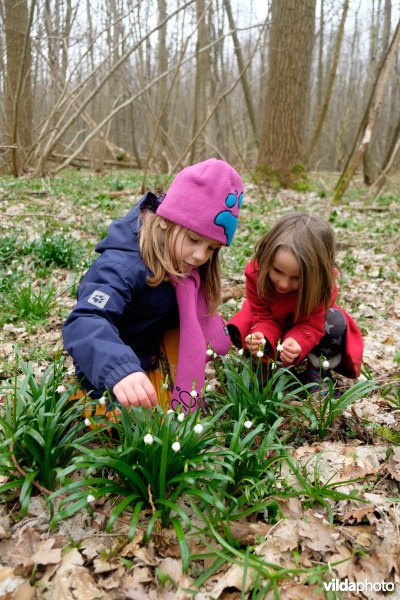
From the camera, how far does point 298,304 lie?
2.82 metres

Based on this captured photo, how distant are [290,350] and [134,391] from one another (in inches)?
46.6

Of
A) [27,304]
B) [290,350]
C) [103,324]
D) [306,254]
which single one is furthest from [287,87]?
[103,324]

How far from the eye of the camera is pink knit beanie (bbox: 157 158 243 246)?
2.48 metres

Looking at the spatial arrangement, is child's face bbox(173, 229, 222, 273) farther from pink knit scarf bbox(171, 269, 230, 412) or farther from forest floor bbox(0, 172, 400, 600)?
forest floor bbox(0, 172, 400, 600)

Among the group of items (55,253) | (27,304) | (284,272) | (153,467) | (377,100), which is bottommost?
(153,467)

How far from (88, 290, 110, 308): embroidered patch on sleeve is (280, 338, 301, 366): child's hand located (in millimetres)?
1165

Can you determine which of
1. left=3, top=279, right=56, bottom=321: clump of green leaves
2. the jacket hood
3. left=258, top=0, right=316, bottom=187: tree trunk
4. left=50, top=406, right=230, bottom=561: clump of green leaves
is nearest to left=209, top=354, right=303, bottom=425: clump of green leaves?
left=50, top=406, right=230, bottom=561: clump of green leaves

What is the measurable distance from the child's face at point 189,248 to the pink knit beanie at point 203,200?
7 centimetres

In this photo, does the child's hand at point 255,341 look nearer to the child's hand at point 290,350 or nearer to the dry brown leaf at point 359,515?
the child's hand at point 290,350

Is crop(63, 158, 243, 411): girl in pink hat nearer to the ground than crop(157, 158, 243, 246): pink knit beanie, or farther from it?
nearer to the ground

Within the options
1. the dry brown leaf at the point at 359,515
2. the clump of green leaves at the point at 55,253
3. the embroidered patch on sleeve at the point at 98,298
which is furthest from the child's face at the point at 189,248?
the clump of green leaves at the point at 55,253

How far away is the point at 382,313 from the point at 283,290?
218cm

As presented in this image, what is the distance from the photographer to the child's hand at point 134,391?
197 cm

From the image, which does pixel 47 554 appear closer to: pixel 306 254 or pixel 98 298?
pixel 98 298
